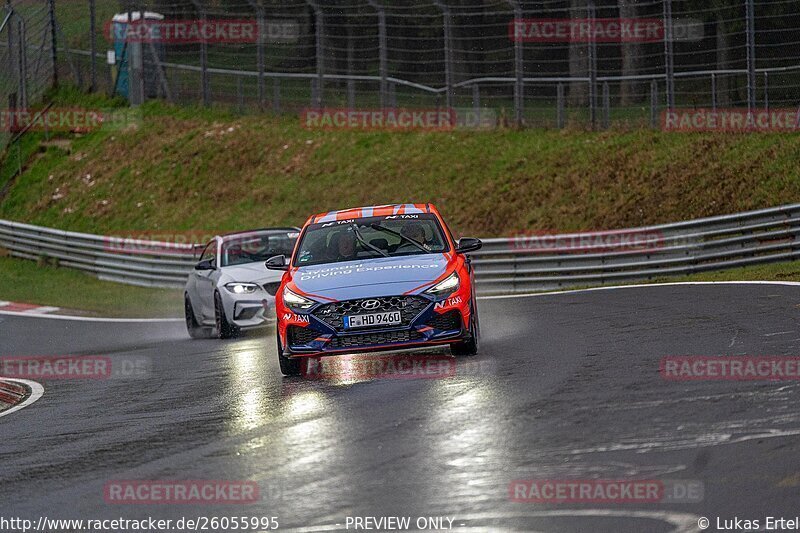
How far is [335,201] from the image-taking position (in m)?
31.6

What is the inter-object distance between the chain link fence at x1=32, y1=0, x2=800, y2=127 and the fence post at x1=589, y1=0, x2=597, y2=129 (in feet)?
0.11

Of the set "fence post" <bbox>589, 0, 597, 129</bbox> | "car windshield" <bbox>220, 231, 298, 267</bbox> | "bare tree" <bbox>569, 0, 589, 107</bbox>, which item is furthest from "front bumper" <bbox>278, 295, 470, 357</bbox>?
"bare tree" <bbox>569, 0, 589, 107</bbox>

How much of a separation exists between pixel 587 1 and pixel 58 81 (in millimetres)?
23100

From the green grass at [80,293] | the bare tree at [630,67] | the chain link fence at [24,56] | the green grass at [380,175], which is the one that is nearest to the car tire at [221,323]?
the green grass at [80,293]

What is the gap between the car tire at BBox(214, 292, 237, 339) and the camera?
1767 cm

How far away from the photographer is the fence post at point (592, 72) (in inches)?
1048

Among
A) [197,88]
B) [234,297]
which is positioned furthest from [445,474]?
[197,88]

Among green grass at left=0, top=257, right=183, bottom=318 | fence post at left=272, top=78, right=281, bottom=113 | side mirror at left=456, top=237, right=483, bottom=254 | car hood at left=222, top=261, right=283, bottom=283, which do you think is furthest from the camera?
fence post at left=272, top=78, right=281, bottom=113

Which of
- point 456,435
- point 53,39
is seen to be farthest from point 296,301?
point 53,39

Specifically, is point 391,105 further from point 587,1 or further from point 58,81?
point 58,81

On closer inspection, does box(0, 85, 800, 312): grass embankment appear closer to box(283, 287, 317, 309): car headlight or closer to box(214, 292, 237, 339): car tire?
box(214, 292, 237, 339): car tire

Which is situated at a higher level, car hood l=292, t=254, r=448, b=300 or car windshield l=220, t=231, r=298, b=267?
car hood l=292, t=254, r=448, b=300

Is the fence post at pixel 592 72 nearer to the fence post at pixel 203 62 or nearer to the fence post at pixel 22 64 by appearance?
the fence post at pixel 203 62

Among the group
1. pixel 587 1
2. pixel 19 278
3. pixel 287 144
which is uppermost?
pixel 587 1
